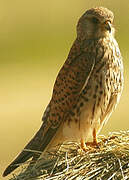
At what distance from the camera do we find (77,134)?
24.6 feet

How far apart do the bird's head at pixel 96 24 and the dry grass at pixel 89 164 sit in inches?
43.6

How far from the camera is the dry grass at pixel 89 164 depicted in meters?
6.33

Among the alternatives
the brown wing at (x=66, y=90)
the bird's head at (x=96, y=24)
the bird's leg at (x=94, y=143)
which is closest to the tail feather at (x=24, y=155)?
the brown wing at (x=66, y=90)

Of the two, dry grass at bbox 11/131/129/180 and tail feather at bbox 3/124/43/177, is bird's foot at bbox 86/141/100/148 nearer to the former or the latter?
dry grass at bbox 11/131/129/180

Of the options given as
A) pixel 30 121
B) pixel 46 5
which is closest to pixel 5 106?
pixel 30 121

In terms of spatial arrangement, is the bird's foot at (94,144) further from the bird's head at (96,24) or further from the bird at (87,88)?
the bird's head at (96,24)

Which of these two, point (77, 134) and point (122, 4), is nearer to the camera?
point (77, 134)

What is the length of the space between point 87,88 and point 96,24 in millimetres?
649

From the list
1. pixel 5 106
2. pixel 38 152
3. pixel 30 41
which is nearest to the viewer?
pixel 38 152

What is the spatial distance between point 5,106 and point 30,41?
5328 mm

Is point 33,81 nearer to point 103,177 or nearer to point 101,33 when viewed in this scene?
point 101,33

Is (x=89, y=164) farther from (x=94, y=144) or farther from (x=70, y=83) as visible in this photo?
(x=70, y=83)

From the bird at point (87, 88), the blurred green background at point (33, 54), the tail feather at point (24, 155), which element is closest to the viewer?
the tail feather at point (24, 155)

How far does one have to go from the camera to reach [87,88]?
7301 millimetres
